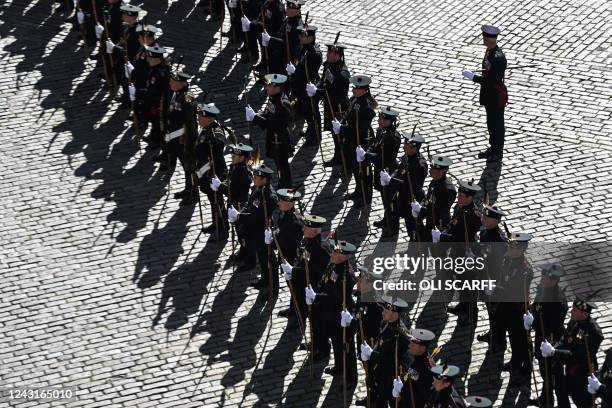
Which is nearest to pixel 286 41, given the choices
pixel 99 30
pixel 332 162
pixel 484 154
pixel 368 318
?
pixel 332 162

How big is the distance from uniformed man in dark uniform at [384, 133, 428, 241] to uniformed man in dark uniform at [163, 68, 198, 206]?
3206 millimetres

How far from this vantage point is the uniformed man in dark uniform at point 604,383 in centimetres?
1702

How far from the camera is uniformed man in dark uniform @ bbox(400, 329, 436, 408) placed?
17.2 m

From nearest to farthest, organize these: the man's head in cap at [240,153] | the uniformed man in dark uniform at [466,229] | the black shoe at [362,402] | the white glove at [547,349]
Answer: the white glove at [547,349], the black shoe at [362,402], the uniformed man in dark uniform at [466,229], the man's head in cap at [240,153]

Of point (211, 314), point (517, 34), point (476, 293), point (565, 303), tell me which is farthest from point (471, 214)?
point (517, 34)

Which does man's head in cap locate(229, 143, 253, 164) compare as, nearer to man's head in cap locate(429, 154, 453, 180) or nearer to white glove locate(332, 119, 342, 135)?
white glove locate(332, 119, 342, 135)

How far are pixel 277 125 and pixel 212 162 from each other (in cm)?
136

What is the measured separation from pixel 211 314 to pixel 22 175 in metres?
4.84

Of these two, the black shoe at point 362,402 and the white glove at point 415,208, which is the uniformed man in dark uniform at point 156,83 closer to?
the white glove at point 415,208

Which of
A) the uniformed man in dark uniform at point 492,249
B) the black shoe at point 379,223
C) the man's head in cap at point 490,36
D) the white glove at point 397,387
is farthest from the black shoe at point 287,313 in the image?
the man's head in cap at point 490,36

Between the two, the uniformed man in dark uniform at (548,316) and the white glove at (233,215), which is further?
the white glove at (233,215)

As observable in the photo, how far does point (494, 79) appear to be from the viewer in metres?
23.0

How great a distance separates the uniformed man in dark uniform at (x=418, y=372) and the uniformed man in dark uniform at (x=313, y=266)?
1902 mm

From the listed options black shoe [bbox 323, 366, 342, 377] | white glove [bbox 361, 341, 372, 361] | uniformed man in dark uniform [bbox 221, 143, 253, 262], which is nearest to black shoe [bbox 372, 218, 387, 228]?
uniformed man in dark uniform [bbox 221, 143, 253, 262]
